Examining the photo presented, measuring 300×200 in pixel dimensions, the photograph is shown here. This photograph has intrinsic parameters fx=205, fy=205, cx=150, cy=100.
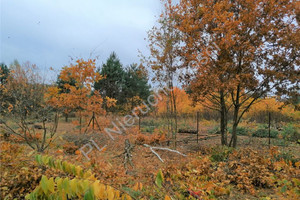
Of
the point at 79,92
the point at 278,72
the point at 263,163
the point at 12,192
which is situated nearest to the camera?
the point at 12,192

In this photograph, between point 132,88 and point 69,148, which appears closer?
point 69,148

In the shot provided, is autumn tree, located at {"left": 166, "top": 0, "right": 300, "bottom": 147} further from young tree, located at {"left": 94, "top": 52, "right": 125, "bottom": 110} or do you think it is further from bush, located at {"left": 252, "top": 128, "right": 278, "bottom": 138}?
young tree, located at {"left": 94, "top": 52, "right": 125, "bottom": 110}

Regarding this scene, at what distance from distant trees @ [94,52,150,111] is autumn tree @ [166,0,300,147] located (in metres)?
12.5

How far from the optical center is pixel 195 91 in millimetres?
6336

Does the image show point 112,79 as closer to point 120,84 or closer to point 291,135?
point 120,84

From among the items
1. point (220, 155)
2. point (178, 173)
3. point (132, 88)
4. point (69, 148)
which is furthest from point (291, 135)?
point (132, 88)

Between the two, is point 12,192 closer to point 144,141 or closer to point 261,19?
point 144,141

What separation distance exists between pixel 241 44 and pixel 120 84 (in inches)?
581

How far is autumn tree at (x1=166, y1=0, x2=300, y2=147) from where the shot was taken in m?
5.47

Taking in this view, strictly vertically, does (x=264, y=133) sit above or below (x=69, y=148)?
above

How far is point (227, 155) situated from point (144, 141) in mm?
3388

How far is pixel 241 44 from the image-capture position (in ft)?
18.5

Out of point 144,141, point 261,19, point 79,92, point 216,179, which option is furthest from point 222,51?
point 79,92

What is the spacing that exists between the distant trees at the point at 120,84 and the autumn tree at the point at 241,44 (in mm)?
12506
